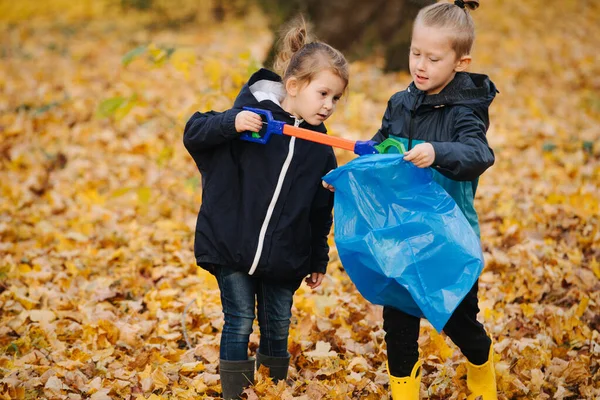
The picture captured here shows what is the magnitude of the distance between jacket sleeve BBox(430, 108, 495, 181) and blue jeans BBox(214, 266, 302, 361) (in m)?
0.87

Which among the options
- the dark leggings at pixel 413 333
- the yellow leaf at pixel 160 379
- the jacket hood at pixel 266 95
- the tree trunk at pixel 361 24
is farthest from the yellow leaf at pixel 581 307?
the tree trunk at pixel 361 24

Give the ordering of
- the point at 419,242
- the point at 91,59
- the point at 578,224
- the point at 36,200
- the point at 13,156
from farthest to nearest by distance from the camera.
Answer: the point at 91,59 → the point at 13,156 → the point at 36,200 → the point at 578,224 → the point at 419,242

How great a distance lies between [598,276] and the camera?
3.98m

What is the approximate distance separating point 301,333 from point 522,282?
4.53ft

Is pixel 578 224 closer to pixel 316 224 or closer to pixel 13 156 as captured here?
pixel 316 224

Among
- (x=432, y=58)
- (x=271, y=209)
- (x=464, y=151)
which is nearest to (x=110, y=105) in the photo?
(x=271, y=209)

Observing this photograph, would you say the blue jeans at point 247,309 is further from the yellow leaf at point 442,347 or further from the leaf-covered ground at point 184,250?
the yellow leaf at point 442,347

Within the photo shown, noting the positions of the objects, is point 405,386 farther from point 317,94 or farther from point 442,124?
point 317,94

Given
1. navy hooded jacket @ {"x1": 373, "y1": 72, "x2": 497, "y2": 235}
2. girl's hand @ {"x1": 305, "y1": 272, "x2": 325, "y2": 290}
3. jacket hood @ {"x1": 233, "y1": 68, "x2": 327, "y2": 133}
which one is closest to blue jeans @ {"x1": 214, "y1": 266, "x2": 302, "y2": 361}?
girl's hand @ {"x1": 305, "y1": 272, "x2": 325, "y2": 290}

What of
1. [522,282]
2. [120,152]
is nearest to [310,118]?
[522,282]

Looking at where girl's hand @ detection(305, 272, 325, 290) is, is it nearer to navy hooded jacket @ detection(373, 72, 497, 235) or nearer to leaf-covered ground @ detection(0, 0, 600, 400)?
leaf-covered ground @ detection(0, 0, 600, 400)

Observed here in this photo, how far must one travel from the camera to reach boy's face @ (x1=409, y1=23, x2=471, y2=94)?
2471 mm

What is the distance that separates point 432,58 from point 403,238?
684 mm

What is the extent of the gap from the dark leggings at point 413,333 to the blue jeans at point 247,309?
464 mm
